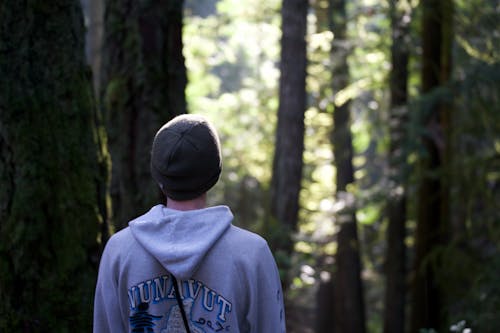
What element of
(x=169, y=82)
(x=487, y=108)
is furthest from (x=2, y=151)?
(x=487, y=108)

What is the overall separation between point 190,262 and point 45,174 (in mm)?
1478

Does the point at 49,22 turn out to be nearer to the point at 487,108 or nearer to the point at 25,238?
the point at 25,238

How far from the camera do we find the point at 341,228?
1758cm

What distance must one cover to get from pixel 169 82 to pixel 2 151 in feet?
8.33

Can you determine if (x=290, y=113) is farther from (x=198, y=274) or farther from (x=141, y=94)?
(x=198, y=274)

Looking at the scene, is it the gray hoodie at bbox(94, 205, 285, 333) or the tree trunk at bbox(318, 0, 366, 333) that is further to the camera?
the tree trunk at bbox(318, 0, 366, 333)

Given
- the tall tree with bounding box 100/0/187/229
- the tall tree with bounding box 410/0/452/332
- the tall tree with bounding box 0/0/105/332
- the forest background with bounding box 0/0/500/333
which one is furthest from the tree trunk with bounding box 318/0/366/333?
the tall tree with bounding box 0/0/105/332

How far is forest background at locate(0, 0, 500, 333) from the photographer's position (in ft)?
12.4

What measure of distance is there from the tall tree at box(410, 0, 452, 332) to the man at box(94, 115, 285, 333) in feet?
27.9

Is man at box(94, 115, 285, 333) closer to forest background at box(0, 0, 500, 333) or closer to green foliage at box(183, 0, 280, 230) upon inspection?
forest background at box(0, 0, 500, 333)

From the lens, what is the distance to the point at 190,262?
262cm

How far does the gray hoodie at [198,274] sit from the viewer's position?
8.83 feet

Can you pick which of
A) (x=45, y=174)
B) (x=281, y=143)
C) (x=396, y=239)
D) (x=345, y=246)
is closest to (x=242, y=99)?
(x=345, y=246)

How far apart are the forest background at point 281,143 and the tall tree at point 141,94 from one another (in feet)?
0.04
